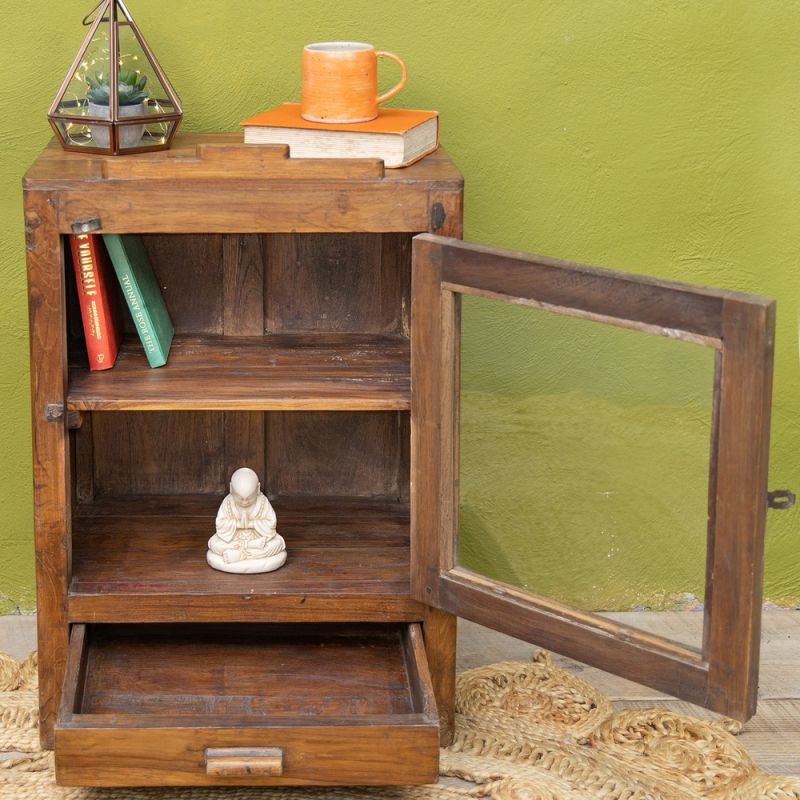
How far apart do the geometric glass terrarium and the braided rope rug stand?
A: 83cm

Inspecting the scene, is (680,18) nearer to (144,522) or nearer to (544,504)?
(544,504)

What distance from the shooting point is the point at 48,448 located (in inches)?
70.1

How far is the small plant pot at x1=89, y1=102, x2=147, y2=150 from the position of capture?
1.80 m

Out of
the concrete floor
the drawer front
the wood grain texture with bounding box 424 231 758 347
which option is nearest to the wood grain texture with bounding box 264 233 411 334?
the wood grain texture with bounding box 424 231 758 347

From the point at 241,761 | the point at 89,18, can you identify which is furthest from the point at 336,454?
the point at 89,18

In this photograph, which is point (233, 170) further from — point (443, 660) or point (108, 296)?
point (443, 660)

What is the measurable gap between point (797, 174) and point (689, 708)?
0.85 metres

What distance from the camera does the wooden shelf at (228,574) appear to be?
72.8 inches

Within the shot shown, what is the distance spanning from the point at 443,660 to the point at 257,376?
469mm

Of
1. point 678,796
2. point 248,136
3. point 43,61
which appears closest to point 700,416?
point 678,796

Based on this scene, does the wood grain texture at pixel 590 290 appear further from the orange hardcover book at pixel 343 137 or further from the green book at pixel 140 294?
the green book at pixel 140 294

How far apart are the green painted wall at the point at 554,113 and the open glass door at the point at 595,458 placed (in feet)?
0.35

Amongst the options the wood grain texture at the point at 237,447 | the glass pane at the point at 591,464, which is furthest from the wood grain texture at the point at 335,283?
the glass pane at the point at 591,464

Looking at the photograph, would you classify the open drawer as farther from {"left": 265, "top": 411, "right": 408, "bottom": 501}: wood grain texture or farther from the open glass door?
{"left": 265, "top": 411, "right": 408, "bottom": 501}: wood grain texture
